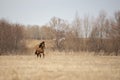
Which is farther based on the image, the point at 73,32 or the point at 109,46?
the point at 73,32

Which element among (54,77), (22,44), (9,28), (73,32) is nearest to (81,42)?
(73,32)

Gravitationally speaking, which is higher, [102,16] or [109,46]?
[102,16]

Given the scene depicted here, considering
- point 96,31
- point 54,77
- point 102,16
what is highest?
point 102,16

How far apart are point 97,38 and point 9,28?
16.9m

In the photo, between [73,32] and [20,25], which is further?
[73,32]

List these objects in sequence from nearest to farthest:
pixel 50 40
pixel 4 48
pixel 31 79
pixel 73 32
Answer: pixel 31 79 → pixel 4 48 → pixel 73 32 → pixel 50 40

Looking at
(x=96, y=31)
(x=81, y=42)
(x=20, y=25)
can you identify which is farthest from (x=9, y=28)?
(x=96, y=31)

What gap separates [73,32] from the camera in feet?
173

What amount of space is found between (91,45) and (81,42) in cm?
363

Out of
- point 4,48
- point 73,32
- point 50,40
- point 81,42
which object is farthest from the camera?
point 50,40

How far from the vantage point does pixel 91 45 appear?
43438 millimetres

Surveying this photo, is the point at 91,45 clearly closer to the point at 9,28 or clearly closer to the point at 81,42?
the point at 81,42

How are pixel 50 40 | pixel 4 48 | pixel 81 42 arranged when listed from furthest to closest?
pixel 50 40
pixel 81 42
pixel 4 48

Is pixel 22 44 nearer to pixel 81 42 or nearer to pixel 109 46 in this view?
pixel 81 42
